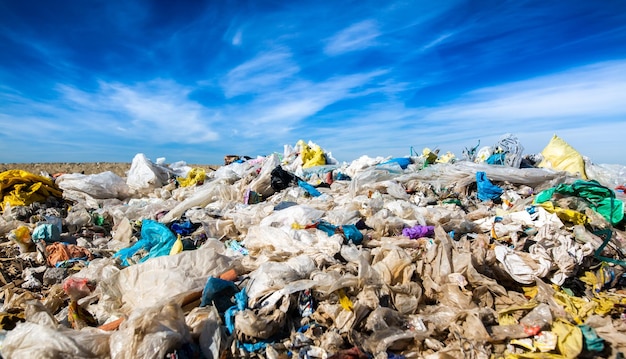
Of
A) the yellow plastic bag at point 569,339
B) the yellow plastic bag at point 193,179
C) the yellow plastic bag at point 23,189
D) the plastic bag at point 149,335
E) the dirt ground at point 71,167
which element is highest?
the dirt ground at point 71,167

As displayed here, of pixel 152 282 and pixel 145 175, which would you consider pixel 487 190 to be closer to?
pixel 152 282

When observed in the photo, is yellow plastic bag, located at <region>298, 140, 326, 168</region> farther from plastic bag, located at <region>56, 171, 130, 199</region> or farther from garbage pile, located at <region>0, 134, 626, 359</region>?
plastic bag, located at <region>56, 171, 130, 199</region>

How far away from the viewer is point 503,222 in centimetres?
372

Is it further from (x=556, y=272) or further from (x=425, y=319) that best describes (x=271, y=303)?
(x=556, y=272)

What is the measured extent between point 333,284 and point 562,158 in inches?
227

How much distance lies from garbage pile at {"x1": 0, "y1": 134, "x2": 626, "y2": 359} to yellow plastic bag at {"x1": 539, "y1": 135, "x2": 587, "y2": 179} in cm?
123

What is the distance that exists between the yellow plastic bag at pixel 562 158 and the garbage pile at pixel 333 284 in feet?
4.05

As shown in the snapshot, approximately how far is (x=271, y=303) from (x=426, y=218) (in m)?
2.37

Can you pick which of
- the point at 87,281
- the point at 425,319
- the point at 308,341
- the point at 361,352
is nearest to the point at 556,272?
the point at 425,319

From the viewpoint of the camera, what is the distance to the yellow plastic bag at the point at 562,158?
5.75 m

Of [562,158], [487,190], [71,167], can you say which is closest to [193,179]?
[487,190]

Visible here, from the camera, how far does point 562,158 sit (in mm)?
6008

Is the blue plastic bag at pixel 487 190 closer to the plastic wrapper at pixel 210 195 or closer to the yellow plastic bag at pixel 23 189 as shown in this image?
the plastic wrapper at pixel 210 195

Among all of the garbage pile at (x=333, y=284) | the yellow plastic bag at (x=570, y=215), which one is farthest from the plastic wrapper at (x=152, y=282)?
the yellow plastic bag at (x=570, y=215)
